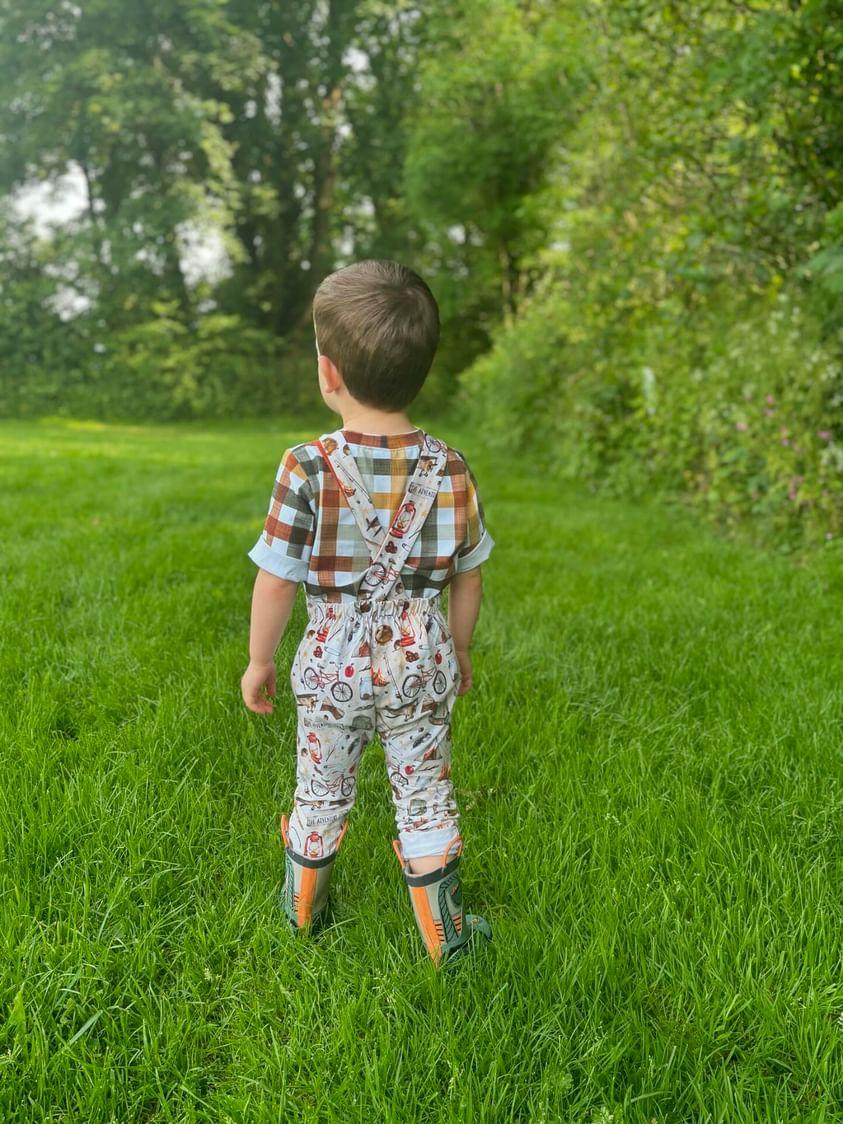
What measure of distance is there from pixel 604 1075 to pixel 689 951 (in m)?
0.36

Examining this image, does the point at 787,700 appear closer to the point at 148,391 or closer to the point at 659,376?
the point at 659,376

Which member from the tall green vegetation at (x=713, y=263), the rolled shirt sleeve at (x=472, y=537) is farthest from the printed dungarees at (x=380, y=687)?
the tall green vegetation at (x=713, y=263)

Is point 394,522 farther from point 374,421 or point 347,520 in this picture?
point 374,421

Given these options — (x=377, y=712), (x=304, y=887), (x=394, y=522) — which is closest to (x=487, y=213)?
(x=394, y=522)

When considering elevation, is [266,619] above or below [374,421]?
below

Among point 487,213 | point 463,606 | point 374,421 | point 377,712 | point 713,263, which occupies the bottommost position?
point 377,712

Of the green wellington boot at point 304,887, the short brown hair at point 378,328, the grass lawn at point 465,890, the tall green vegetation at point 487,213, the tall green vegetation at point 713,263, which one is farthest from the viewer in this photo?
the tall green vegetation at point 487,213

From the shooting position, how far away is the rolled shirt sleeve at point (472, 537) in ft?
5.91

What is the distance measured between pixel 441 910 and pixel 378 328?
127 centimetres

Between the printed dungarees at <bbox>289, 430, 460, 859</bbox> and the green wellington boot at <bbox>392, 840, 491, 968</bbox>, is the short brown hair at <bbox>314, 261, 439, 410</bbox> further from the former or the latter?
the green wellington boot at <bbox>392, 840, 491, 968</bbox>

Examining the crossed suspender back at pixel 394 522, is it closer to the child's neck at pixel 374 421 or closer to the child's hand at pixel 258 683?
the child's neck at pixel 374 421

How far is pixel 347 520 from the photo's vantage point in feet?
5.51

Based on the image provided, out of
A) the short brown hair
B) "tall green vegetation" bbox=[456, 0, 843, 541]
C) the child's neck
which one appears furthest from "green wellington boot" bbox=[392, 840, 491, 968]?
"tall green vegetation" bbox=[456, 0, 843, 541]

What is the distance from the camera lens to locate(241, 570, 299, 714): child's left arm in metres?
1.74
